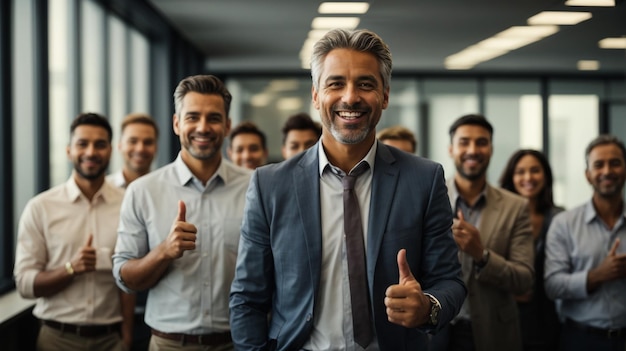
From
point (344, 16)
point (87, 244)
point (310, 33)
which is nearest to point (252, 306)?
point (87, 244)

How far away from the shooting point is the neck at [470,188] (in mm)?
3465

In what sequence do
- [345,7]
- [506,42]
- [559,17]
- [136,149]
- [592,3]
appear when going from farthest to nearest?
[506,42]
[345,7]
[559,17]
[136,149]
[592,3]

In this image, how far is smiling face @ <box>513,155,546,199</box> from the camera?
4.71m

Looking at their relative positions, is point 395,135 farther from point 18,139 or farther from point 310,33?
point 310,33

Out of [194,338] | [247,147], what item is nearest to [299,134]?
[247,147]

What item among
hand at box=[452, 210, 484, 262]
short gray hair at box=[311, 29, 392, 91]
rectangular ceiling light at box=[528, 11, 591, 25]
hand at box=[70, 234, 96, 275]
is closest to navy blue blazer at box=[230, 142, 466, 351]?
short gray hair at box=[311, 29, 392, 91]

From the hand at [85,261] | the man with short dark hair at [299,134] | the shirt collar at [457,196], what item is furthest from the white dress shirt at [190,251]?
the man with short dark hair at [299,134]

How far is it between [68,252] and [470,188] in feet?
6.40

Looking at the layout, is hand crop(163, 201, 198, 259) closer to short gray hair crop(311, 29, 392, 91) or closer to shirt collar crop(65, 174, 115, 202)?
short gray hair crop(311, 29, 392, 91)

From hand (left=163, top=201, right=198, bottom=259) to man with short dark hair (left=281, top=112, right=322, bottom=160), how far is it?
1.74 metres

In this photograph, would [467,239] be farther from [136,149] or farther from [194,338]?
[136,149]

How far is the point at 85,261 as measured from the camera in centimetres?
306

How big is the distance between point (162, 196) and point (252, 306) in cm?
84

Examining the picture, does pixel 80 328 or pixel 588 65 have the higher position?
pixel 588 65
